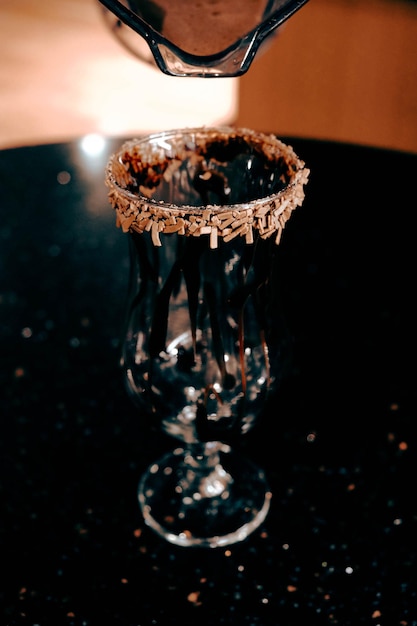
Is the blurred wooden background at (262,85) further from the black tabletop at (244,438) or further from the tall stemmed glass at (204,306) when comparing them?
the tall stemmed glass at (204,306)

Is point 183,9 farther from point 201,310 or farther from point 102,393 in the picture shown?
point 102,393

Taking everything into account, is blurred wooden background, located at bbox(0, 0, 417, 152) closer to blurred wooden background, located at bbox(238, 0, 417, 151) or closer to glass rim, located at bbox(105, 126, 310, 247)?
blurred wooden background, located at bbox(238, 0, 417, 151)

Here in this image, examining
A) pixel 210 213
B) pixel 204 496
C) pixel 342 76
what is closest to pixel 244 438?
pixel 204 496

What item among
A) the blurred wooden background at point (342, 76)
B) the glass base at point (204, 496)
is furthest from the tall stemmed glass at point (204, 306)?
the blurred wooden background at point (342, 76)

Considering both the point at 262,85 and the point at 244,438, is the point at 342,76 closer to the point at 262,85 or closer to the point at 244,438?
the point at 262,85

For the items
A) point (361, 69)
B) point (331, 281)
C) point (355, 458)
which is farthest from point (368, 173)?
point (361, 69)

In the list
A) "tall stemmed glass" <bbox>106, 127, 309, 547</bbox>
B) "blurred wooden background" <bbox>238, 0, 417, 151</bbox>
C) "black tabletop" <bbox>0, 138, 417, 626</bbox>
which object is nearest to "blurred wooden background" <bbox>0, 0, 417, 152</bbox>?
"blurred wooden background" <bbox>238, 0, 417, 151</bbox>
